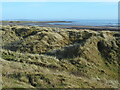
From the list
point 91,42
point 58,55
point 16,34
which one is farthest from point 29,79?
point 16,34

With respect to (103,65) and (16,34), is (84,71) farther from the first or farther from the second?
(16,34)

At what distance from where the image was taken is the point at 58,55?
87.0ft

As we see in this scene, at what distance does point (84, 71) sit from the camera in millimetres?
21984

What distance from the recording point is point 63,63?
22188 mm

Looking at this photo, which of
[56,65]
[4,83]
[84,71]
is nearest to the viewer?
[4,83]

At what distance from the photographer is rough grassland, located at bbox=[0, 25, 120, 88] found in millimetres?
14070

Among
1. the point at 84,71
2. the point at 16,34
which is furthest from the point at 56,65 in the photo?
the point at 16,34

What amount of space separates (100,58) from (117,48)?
4017 millimetres

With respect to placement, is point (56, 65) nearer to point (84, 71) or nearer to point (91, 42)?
point (84, 71)

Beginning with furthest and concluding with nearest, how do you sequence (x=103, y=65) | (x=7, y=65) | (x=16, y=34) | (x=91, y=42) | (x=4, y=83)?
(x=16, y=34), (x=91, y=42), (x=103, y=65), (x=7, y=65), (x=4, y=83)

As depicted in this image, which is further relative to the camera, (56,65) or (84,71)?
(84,71)

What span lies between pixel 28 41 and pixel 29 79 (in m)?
25.7

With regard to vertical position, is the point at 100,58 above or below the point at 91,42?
below

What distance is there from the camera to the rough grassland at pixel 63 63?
14.1 m
